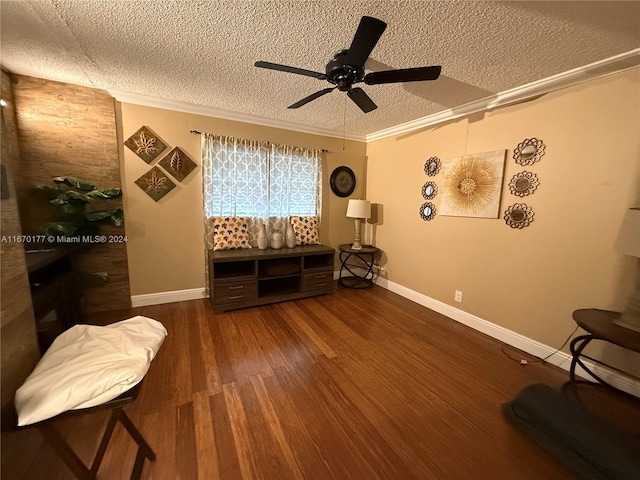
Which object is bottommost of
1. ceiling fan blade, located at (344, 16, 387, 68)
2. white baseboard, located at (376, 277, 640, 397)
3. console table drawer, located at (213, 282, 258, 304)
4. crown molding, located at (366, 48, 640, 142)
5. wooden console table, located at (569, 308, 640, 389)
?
white baseboard, located at (376, 277, 640, 397)

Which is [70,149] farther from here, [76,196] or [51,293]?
[51,293]

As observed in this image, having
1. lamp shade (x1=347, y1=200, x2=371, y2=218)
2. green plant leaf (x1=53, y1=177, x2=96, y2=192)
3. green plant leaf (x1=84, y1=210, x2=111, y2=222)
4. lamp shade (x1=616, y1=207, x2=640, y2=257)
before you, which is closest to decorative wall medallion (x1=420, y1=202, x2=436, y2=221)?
lamp shade (x1=347, y1=200, x2=371, y2=218)

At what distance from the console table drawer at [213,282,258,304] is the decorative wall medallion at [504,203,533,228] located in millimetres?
2772

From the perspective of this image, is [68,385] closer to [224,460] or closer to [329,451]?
[224,460]

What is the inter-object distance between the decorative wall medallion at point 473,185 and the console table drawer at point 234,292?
8.13 feet

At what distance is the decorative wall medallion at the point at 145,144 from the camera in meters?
2.62

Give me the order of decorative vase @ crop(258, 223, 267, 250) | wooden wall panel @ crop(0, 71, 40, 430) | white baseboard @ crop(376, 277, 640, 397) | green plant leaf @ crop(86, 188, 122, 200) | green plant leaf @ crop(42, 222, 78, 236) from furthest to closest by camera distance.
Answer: decorative vase @ crop(258, 223, 267, 250), green plant leaf @ crop(86, 188, 122, 200), green plant leaf @ crop(42, 222, 78, 236), white baseboard @ crop(376, 277, 640, 397), wooden wall panel @ crop(0, 71, 40, 430)

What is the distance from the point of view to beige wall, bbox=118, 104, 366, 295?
2645 mm

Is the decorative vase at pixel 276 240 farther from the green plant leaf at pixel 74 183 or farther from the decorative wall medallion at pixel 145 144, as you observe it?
the green plant leaf at pixel 74 183

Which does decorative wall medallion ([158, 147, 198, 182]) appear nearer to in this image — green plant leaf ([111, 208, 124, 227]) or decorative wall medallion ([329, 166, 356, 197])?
green plant leaf ([111, 208, 124, 227])

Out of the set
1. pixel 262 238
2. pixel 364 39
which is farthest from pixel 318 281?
pixel 364 39

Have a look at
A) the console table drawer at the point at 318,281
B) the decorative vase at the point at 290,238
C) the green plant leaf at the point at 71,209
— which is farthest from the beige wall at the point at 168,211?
the console table drawer at the point at 318,281

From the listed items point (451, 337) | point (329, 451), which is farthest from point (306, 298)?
point (329, 451)

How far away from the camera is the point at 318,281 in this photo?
10.8 feet
